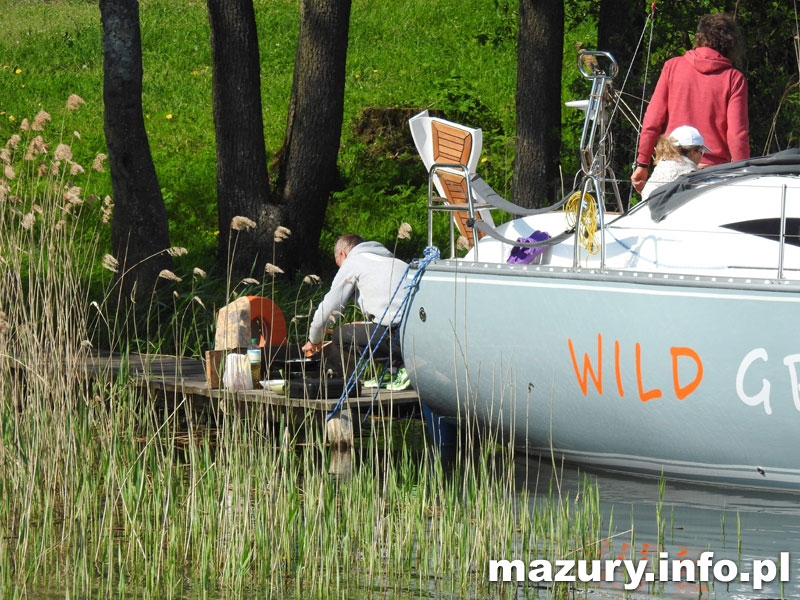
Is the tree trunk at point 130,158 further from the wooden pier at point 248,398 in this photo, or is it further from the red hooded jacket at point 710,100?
the red hooded jacket at point 710,100

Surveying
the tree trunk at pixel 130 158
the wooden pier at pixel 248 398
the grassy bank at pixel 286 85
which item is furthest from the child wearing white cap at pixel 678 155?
the grassy bank at pixel 286 85

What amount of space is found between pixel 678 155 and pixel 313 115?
4.85 metres

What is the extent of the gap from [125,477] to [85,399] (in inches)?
49.0

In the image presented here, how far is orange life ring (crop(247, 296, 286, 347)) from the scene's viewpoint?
749cm

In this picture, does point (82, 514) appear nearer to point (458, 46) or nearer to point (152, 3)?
point (458, 46)

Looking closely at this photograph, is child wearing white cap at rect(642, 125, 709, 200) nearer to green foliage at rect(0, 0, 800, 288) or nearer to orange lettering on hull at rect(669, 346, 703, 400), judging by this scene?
orange lettering on hull at rect(669, 346, 703, 400)

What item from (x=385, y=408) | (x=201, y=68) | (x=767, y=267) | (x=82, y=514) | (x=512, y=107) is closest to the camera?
(x=82, y=514)

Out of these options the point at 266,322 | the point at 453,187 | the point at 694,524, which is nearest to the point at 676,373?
the point at 694,524

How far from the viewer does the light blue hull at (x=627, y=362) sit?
5.69 metres

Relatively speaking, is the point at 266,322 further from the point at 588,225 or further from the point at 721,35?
the point at 721,35

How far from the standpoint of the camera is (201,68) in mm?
19219

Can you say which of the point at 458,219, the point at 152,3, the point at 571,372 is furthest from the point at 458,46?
the point at 571,372

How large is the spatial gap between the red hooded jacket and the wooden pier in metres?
2.16

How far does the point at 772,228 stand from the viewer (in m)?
5.92
